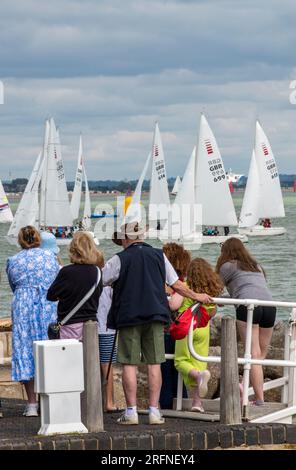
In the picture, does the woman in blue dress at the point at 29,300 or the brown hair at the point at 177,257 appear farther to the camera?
the woman in blue dress at the point at 29,300

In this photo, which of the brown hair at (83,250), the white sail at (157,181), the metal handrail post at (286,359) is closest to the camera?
the brown hair at (83,250)

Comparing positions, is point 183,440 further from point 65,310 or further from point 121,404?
point 121,404

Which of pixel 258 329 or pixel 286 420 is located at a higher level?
pixel 258 329

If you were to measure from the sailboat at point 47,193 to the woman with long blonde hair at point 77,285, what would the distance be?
6384 cm

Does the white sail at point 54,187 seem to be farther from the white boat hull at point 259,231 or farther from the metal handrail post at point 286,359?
the metal handrail post at point 286,359

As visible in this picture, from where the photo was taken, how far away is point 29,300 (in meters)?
10.4

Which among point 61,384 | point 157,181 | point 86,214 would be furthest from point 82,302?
point 86,214

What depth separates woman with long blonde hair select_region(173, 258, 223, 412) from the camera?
9.98 m

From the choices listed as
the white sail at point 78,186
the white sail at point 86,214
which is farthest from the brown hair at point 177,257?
the white sail at point 78,186

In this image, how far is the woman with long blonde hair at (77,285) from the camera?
9.80 metres
